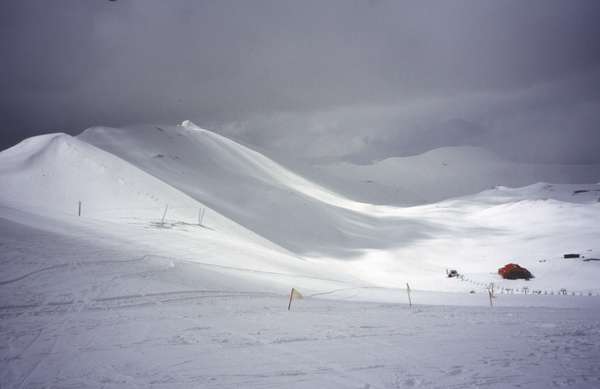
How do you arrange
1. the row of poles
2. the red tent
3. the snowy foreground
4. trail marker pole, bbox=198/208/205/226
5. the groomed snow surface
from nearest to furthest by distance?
the snowy foreground → the groomed snow surface → the red tent → the row of poles → trail marker pole, bbox=198/208/205/226

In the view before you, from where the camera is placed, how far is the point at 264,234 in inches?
1884

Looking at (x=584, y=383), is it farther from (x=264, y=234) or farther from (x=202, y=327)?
(x=264, y=234)

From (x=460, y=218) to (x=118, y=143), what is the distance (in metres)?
68.0

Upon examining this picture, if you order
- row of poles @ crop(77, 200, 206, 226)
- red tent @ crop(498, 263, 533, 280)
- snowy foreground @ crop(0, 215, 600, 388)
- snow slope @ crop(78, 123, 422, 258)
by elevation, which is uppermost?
snow slope @ crop(78, 123, 422, 258)

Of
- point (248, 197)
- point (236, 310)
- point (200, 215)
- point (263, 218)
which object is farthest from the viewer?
point (248, 197)

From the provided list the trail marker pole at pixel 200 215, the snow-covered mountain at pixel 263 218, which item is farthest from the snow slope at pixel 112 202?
the trail marker pole at pixel 200 215

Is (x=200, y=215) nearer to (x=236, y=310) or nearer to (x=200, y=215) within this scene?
(x=200, y=215)

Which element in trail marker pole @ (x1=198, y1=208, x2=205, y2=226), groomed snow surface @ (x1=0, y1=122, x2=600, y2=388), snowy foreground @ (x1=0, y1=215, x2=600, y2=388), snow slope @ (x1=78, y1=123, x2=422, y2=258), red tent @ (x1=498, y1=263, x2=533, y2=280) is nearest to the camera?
snowy foreground @ (x1=0, y1=215, x2=600, y2=388)

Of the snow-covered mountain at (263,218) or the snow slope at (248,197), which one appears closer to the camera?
the snow-covered mountain at (263,218)

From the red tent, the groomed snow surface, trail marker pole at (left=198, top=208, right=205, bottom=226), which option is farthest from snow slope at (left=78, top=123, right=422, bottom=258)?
the red tent

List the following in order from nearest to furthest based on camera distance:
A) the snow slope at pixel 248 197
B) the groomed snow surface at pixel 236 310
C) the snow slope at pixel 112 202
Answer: the groomed snow surface at pixel 236 310 < the snow slope at pixel 112 202 < the snow slope at pixel 248 197

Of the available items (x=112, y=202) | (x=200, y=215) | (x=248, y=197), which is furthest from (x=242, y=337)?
(x=248, y=197)

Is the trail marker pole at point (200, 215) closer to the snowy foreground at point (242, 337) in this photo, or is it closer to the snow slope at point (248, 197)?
the snow slope at point (248, 197)

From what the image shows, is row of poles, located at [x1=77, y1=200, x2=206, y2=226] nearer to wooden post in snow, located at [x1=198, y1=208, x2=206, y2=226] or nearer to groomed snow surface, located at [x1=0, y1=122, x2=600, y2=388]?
wooden post in snow, located at [x1=198, y1=208, x2=206, y2=226]
